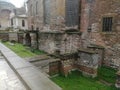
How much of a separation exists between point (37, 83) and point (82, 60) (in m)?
5.88

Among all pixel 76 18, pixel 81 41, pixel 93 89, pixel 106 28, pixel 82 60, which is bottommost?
pixel 93 89

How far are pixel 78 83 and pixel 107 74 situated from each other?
8.50 ft

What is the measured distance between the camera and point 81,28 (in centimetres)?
1282

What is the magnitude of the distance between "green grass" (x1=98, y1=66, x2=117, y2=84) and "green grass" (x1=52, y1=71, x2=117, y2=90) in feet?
2.33

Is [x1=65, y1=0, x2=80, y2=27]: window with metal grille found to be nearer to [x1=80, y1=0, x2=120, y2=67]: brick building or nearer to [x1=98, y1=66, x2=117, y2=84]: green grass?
[x1=80, y1=0, x2=120, y2=67]: brick building

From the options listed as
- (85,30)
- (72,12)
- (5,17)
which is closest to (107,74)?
(85,30)

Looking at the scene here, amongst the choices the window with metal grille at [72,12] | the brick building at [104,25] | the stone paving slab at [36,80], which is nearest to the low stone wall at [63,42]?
the brick building at [104,25]

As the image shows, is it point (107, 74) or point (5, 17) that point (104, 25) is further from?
point (5, 17)

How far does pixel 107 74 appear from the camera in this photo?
9.53 meters

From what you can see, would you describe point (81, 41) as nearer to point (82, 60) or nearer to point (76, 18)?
point (76, 18)

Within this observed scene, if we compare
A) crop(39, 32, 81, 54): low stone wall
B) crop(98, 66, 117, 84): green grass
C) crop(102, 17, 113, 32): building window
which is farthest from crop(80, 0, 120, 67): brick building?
crop(39, 32, 81, 54): low stone wall

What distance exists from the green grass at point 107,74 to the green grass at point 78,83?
710 millimetres

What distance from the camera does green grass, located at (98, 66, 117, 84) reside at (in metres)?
8.89

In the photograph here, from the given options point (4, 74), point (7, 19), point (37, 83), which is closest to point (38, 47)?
point (4, 74)
